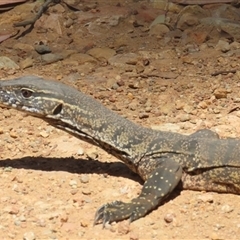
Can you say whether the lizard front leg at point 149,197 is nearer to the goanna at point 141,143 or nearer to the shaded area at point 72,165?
the goanna at point 141,143

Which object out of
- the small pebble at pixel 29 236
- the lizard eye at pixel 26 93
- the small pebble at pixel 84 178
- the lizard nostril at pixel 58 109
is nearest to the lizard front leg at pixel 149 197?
the small pebble at pixel 29 236

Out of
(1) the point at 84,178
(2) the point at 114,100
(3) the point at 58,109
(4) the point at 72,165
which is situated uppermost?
(3) the point at 58,109

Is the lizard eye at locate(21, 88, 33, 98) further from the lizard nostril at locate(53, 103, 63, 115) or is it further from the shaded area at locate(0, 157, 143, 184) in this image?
the shaded area at locate(0, 157, 143, 184)

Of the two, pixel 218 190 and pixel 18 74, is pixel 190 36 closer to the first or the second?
pixel 18 74

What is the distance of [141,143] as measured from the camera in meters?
6.20

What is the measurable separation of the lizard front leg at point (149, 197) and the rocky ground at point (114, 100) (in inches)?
2.8

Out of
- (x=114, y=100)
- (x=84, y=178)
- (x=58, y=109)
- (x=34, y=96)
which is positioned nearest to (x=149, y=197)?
(x=84, y=178)

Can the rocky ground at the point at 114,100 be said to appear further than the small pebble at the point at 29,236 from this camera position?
Yes

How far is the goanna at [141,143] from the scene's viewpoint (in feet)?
19.6

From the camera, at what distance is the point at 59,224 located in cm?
561

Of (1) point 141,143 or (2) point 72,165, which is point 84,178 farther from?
(1) point 141,143

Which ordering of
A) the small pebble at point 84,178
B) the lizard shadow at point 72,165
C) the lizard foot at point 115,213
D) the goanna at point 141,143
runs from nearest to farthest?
the lizard foot at point 115,213, the goanna at point 141,143, the small pebble at point 84,178, the lizard shadow at point 72,165

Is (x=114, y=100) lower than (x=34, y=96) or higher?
lower

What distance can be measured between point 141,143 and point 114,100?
178cm
